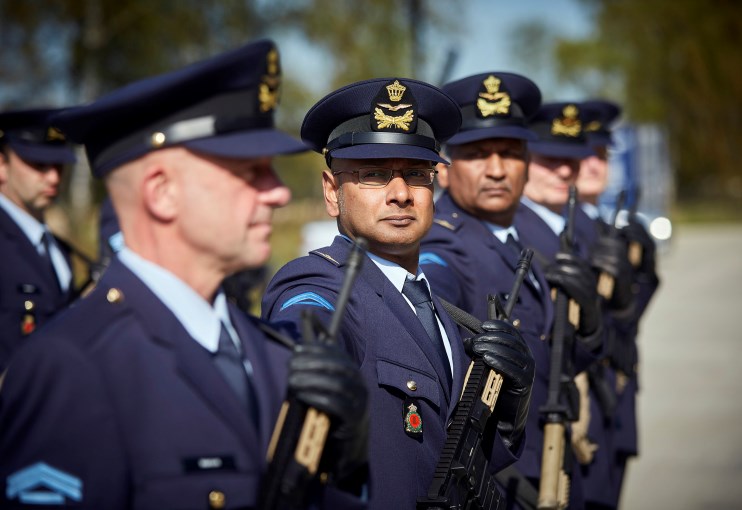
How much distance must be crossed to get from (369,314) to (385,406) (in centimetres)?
26

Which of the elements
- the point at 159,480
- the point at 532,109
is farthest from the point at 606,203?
the point at 159,480

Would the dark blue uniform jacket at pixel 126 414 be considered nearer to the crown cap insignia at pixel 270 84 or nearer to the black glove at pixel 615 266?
the crown cap insignia at pixel 270 84

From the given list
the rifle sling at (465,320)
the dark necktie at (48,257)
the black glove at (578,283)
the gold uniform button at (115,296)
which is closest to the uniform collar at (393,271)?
the rifle sling at (465,320)

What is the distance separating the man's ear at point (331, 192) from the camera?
312cm

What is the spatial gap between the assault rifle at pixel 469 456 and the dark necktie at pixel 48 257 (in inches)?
117

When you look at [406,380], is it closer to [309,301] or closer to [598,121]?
[309,301]

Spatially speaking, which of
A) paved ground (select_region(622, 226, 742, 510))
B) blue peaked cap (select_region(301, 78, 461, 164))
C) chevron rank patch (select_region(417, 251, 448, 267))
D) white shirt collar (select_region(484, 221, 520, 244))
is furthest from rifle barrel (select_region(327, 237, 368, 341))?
paved ground (select_region(622, 226, 742, 510))

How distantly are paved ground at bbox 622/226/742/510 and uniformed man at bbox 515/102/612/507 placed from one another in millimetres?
1998

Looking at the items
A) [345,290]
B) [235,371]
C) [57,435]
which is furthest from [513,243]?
[57,435]

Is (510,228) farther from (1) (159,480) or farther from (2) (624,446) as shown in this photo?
(1) (159,480)

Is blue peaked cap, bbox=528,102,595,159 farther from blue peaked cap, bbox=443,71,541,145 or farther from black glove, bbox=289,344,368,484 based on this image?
black glove, bbox=289,344,368,484

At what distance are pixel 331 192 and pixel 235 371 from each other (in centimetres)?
112

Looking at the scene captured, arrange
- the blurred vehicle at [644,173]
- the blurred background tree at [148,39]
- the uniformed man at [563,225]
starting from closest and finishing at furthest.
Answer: the uniformed man at [563,225] < the blurred background tree at [148,39] < the blurred vehicle at [644,173]

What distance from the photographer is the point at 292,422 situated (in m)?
2.02
